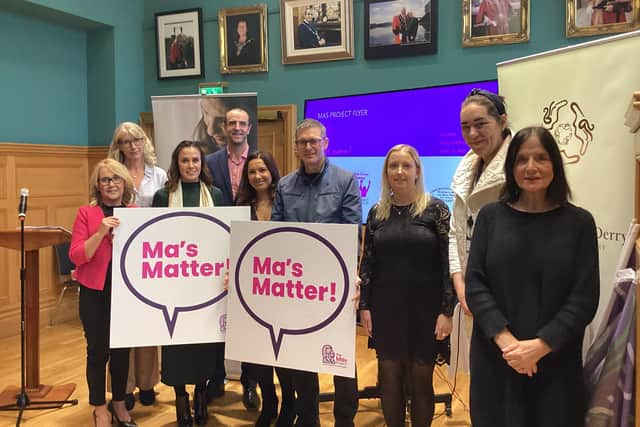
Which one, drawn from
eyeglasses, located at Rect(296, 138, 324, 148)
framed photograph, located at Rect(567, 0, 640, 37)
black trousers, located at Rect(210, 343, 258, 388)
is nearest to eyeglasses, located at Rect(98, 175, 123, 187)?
eyeglasses, located at Rect(296, 138, 324, 148)

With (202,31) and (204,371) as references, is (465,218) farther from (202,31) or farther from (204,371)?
(202,31)

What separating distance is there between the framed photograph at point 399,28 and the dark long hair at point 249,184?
2.24 m

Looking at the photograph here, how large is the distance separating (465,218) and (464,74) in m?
2.51

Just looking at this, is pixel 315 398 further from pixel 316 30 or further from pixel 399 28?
pixel 316 30

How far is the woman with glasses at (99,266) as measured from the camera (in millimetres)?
2494

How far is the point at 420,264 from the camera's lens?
210 cm

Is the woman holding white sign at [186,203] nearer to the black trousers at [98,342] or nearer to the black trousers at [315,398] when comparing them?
the black trousers at [98,342]

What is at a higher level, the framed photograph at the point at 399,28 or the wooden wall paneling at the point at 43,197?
the framed photograph at the point at 399,28

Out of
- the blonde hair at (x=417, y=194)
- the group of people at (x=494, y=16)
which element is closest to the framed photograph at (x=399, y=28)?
the group of people at (x=494, y=16)

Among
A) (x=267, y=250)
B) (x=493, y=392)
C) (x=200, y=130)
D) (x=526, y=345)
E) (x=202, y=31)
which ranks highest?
(x=202, y=31)

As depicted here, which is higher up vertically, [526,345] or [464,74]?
[464,74]

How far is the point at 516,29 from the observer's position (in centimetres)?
414

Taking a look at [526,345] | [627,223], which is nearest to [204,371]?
[526,345]

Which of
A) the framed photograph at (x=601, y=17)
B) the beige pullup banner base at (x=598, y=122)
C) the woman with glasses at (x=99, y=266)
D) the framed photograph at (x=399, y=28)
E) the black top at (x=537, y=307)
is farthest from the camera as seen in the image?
Result: the framed photograph at (x=399, y=28)
